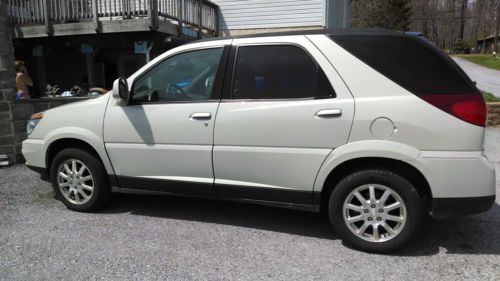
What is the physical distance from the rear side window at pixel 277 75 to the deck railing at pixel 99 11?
26.7 ft

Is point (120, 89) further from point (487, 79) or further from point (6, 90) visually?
point (487, 79)

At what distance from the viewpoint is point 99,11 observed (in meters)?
12.5

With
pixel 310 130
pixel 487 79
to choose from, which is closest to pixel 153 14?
pixel 310 130

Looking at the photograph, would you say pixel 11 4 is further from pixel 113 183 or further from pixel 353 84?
pixel 353 84

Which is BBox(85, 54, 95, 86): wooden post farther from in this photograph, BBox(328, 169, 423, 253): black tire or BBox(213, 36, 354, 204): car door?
BBox(328, 169, 423, 253): black tire

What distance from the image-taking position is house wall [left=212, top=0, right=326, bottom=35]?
14.2 m

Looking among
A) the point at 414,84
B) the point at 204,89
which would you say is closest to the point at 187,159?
the point at 204,89

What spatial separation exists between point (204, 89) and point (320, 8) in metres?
→ 11.0

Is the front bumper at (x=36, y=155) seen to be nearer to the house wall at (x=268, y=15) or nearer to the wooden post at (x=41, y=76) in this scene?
the house wall at (x=268, y=15)

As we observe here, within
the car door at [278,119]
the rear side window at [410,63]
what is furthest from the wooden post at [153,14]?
the rear side window at [410,63]

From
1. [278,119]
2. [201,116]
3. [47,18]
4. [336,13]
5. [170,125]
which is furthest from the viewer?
[336,13]

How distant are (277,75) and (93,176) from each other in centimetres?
219

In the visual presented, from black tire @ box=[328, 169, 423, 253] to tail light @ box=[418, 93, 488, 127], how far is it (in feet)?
2.06

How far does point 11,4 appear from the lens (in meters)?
13.0
